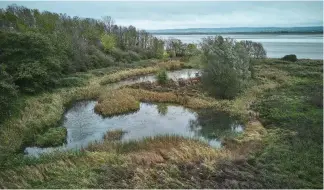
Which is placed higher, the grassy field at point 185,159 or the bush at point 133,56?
the bush at point 133,56

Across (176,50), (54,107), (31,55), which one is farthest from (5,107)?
A: (176,50)

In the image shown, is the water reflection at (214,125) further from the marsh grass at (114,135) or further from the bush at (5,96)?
the bush at (5,96)

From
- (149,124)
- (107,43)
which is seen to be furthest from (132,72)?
(149,124)

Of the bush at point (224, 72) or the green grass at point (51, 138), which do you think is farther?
the bush at point (224, 72)

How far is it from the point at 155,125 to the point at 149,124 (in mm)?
586

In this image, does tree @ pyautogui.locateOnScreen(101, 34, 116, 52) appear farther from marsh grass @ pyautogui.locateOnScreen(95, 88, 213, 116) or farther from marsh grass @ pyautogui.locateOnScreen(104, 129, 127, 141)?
marsh grass @ pyautogui.locateOnScreen(104, 129, 127, 141)

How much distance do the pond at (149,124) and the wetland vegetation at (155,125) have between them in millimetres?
A: 86

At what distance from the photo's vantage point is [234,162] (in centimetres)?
1482

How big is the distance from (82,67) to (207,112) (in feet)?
91.6

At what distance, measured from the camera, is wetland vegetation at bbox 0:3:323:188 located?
45.2ft

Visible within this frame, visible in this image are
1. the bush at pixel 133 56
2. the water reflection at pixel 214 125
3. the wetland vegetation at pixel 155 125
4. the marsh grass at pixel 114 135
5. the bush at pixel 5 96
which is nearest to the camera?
the wetland vegetation at pixel 155 125

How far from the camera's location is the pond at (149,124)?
2138cm

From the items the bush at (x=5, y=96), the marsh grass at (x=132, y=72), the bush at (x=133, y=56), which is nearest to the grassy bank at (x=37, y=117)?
the bush at (x=5, y=96)

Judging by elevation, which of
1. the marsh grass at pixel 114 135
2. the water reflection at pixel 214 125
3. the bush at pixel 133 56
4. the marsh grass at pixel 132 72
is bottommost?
the water reflection at pixel 214 125
